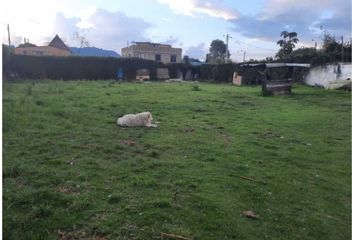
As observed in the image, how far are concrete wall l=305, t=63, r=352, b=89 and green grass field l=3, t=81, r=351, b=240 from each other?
12596 millimetres

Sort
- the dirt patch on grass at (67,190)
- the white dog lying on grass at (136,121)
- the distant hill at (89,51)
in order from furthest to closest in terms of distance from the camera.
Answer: the distant hill at (89,51)
the white dog lying on grass at (136,121)
the dirt patch on grass at (67,190)

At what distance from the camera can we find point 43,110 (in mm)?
9594

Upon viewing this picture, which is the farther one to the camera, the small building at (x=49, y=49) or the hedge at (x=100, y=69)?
the small building at (x=49, y=49)

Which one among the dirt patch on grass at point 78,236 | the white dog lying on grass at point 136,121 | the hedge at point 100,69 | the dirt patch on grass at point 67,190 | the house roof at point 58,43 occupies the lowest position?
the dirt patch on grass at point 78,236

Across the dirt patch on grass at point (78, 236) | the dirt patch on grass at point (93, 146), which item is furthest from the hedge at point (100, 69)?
the dirt patch on grass at point (78, 236)

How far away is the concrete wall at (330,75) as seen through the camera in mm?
20812

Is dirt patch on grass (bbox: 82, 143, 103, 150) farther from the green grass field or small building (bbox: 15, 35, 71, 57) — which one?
small building (bbox: 15, 35, 71, 57)

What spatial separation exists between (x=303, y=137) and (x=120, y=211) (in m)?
5.51

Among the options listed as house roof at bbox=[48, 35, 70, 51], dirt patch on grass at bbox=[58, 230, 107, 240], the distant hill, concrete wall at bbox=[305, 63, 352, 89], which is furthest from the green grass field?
the distant hill

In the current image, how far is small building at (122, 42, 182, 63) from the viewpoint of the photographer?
5734 cm

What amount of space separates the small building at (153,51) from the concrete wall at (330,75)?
33628 millimetres

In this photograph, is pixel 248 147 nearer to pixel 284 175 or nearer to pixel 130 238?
pixel 284 175

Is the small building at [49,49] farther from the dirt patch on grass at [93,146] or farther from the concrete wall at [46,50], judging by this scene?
the dirt patch on grass at [93,146]

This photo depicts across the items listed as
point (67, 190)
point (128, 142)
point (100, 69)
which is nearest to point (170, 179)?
point (67, 190)
